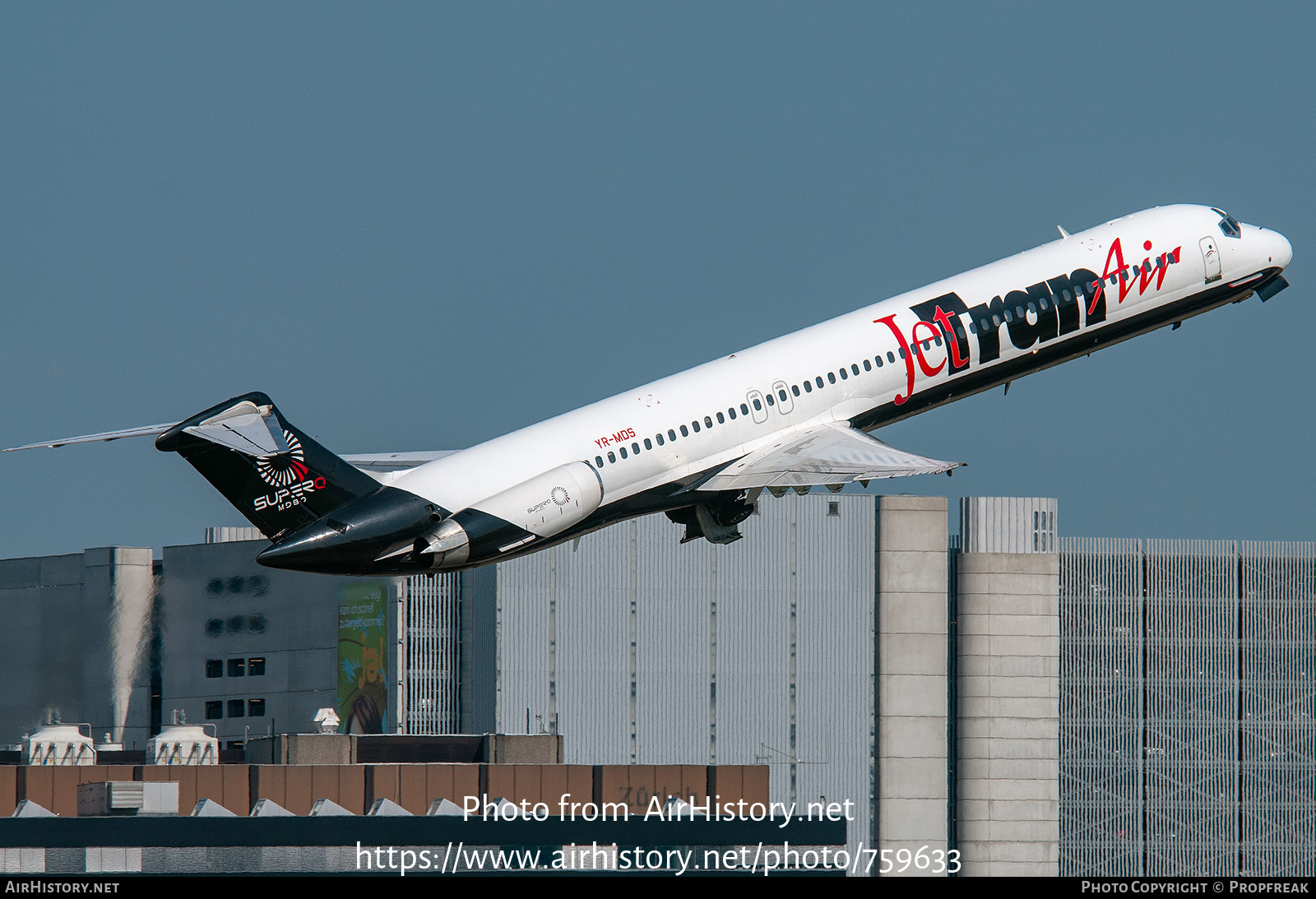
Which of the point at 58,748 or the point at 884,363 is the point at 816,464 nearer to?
the point at 884,363

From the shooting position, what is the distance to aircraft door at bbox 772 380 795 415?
4540 centimetres

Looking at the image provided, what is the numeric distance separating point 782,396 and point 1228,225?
15.9 meters

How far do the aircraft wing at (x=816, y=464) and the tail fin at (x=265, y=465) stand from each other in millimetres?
8525

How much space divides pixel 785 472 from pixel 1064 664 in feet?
287

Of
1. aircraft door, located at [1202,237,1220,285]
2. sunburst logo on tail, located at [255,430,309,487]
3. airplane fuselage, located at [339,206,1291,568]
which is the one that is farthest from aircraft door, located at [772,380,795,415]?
aircraft door, located at [1202,237,1220,285]

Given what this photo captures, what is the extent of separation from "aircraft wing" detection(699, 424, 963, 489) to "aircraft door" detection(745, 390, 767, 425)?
2.20ft

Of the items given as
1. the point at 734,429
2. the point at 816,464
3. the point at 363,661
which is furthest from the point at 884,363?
the point at 363,661

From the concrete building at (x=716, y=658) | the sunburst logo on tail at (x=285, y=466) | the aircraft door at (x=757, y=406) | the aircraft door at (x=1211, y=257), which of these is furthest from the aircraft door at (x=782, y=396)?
the concrete building at (x=716, y=658)

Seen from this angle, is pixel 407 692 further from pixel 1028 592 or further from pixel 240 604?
pixel 1028 592

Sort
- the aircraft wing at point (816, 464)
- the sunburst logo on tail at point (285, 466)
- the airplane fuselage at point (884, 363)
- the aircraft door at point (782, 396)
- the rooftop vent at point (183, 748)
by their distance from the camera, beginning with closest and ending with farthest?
the sunburst logo on tail at point (285, 466)
the airplane fuselage at point (884, 363)
the aircraft wing at point (816, 464)
the aircraft door at point (782, 396)
the rooftop vent at point (183, 748)

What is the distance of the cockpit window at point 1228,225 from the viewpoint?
53.1 meters

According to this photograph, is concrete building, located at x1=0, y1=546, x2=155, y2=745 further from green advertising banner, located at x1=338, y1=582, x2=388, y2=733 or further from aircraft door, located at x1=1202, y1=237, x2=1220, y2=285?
aircraft door, located at x1=1202, y1=237, x2=1220, y2=285

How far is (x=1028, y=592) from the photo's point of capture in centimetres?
11369

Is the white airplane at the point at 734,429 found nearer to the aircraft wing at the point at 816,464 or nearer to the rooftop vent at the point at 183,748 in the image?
the aircraft wing at the point at 816,464
